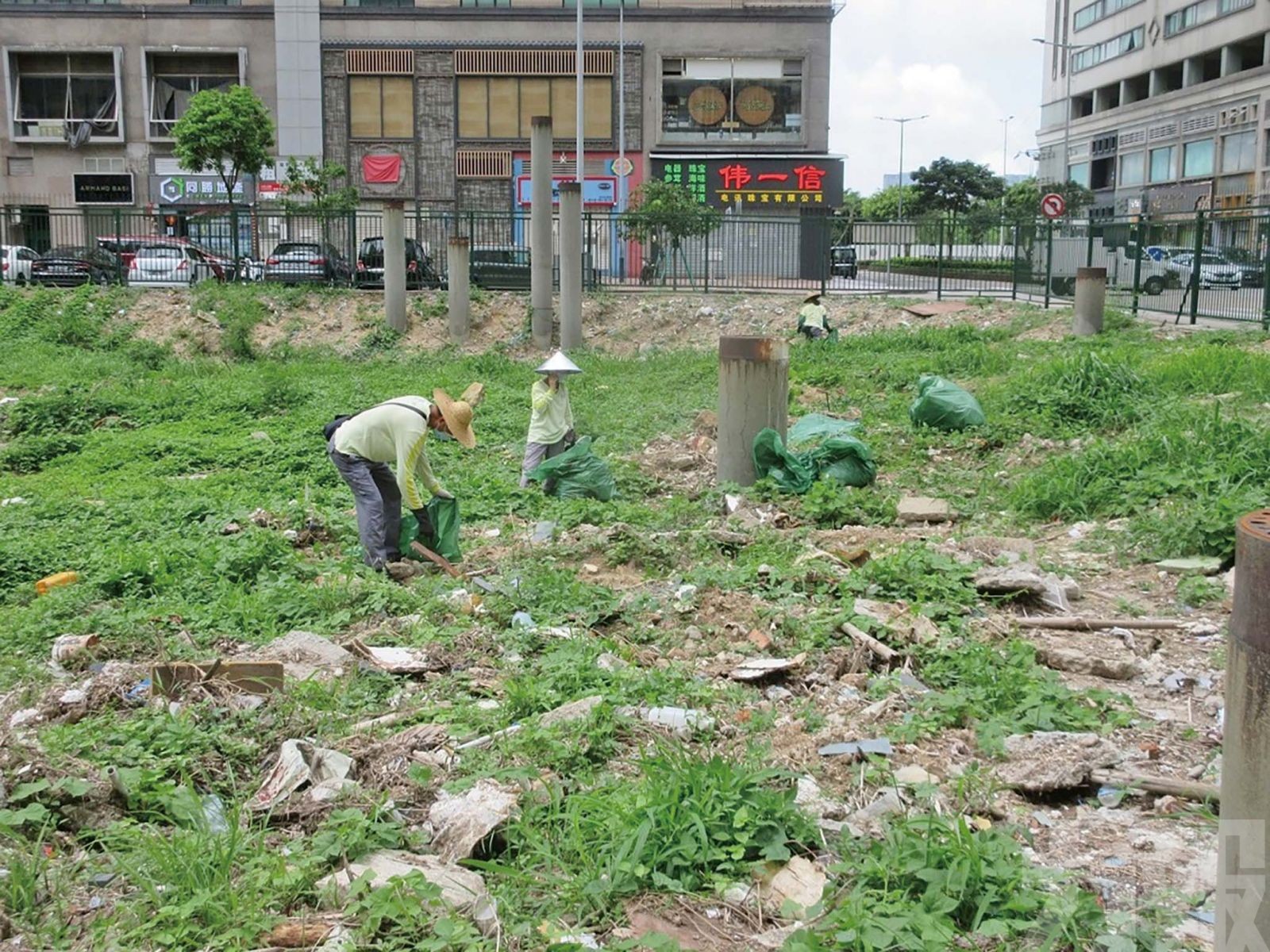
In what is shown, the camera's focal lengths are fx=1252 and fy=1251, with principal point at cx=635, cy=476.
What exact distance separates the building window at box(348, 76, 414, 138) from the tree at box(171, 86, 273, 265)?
6.99 m

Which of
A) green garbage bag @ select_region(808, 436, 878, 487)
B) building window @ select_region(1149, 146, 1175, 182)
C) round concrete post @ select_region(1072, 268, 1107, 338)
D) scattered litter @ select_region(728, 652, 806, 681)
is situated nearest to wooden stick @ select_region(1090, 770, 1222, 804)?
scattered litter @ select_region(728, 652, 806, 681)

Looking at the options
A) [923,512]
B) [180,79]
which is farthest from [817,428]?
[180,79]

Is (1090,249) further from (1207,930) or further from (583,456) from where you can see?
(1207,930)

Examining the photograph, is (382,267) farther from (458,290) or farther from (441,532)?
(441,532)

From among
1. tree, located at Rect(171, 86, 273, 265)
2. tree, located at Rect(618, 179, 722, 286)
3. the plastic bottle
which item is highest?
tree, located at Rect(171, 86, 273, 265)

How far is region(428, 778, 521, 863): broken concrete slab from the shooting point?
3.98 metres

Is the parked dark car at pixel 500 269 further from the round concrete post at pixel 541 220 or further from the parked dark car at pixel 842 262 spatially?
the parked dark car at pixel 842 262

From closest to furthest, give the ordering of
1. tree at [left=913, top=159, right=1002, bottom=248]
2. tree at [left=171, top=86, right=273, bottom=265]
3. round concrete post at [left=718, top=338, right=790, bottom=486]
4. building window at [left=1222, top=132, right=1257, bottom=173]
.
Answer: round concrete post at [left=718, top=338, right=790, bottom=486] → tree at [left=171, top=86, right=273, bottom=265] → building window at [left=1222, top=132, right=1257, bottom=173] → tree at [left=913, top=159, right=1002, bottom=248]

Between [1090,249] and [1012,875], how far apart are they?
20625 mm

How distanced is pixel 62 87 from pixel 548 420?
132ft

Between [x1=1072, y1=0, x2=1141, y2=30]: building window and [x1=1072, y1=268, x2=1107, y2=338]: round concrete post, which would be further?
[x1=1072, y1=0, x2=1141, y2=30]: building window

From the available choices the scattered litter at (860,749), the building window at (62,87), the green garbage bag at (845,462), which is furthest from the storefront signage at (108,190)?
the scattered litter at (860,749)

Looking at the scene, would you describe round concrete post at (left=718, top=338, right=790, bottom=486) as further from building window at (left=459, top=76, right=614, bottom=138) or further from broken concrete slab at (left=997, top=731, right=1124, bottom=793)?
building window at (left=459, top=76, right=614, bottom=138)

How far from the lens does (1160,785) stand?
14.0 ft
